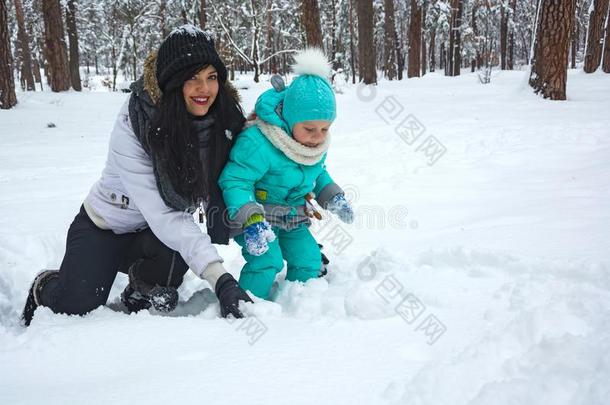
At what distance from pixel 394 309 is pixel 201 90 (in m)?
1.28

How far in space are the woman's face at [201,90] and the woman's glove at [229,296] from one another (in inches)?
30.7

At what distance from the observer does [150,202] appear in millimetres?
1987

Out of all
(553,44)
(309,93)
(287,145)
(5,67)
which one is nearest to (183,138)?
(287,145)

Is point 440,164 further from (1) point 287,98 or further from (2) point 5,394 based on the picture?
(2) point 5,394

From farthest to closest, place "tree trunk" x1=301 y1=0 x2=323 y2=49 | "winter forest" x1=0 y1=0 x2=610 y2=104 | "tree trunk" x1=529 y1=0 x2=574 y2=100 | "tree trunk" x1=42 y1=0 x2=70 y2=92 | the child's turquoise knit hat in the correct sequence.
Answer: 1. "tree trunk" x1=42 y1=0 x2=70 y2=92
2. "tree trunk" x1=301 y1=0 x2=323 y2=49
3. "winter forest" x1=0 y1=0 x2=610 y2=104
4. "tree trunk" x1=529 y1=0 x2=574 y2=100
5. the child's turquoise knit hat

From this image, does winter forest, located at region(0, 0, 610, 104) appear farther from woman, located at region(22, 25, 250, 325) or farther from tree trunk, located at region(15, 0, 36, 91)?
woman, located at region(22, 25, 250, 325)

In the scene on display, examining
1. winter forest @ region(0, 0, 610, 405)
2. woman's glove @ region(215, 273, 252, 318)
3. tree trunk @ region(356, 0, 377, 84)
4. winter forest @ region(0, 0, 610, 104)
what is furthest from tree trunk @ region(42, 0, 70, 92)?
woman's glove @ region(215, 273, 252, 318)

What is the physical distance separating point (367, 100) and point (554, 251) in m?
8.04

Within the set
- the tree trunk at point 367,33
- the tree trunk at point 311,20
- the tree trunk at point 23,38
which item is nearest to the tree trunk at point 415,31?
the tree trunk at point 367,33

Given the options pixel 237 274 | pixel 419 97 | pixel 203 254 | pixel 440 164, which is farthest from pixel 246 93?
pixel 203 254

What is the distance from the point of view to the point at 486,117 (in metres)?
6.39

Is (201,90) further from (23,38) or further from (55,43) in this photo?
(23,38)

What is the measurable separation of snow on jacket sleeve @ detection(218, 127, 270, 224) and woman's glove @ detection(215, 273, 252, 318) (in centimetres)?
36

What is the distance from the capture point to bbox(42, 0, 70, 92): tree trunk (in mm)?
11789
